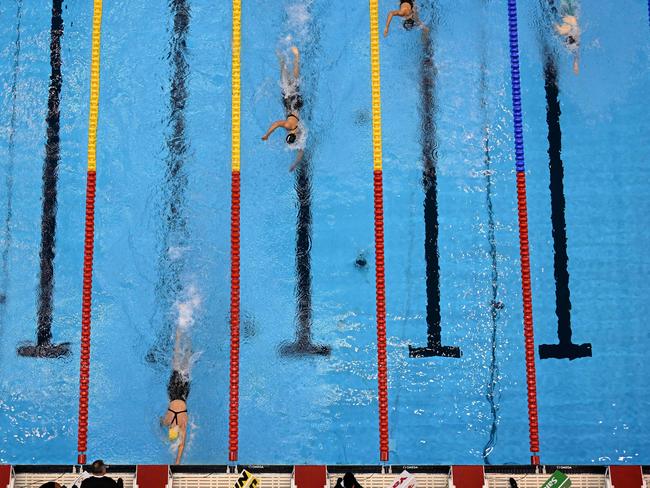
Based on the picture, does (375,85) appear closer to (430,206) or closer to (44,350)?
(430,206)

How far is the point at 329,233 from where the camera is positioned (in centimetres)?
541

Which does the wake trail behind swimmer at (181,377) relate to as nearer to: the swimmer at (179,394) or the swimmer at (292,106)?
the swimmer at (179,394)

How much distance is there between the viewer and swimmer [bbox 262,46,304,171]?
5391 millimetres

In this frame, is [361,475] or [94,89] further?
[94,89]

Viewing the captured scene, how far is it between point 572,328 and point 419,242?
1.11 meters

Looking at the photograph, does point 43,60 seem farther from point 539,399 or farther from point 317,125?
point 539,399

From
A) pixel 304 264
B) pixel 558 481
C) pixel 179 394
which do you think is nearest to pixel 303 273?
pixel 304 264

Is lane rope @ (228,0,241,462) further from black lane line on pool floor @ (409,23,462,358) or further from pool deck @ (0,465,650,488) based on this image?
black lane line on pool floor @ (409,23,462,358)

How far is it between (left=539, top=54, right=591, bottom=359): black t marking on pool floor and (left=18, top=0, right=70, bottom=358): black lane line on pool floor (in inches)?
123

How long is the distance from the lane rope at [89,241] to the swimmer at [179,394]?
20.2 inches

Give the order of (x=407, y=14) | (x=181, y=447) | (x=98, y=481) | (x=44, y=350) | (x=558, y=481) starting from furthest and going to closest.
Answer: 1. (x=407, y=14)
2. (x=44, y=350)
3. (x=181, y=447)
4. (x=558, y=481)
5. (x=98, y=481)

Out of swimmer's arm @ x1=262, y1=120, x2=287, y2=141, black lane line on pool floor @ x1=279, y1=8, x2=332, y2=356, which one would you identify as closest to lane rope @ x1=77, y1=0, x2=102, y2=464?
swimmer's arm @ x1=262, y1=120, x2=287, y2=141

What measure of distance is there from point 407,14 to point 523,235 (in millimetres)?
1633

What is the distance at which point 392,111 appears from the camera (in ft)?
18.0
